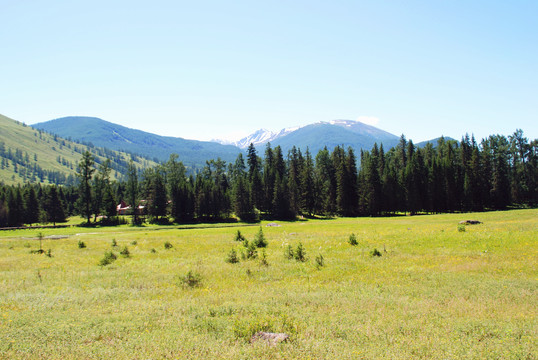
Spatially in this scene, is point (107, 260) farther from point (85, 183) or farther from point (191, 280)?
point (85, 183)

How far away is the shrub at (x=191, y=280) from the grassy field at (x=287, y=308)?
351 millimetres

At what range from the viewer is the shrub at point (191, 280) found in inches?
652

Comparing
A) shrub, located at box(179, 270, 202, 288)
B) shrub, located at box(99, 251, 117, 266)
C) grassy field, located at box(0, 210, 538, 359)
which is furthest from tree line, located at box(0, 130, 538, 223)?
shrub, located at box(179, 270, 202, 288)

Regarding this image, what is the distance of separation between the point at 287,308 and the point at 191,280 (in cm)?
722

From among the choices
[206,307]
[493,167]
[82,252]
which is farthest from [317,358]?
[493,167]

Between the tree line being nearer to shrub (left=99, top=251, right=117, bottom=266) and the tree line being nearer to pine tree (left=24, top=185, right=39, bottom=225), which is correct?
pine tree (left=24, top=185, right=39, bottom=225)

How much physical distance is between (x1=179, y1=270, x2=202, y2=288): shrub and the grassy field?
351mm

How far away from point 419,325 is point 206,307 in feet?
26.4

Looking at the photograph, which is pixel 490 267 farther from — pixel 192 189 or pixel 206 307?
pixel 192 189

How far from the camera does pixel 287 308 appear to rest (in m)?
12.0

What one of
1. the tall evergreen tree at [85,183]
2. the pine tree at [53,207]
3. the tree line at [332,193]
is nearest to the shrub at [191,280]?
the tree line at [332,193]

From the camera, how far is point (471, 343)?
28.4 ft

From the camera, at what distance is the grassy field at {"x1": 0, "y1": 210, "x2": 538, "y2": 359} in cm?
848

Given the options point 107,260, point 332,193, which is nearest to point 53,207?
point 332,193
